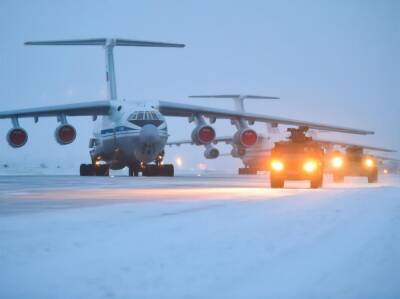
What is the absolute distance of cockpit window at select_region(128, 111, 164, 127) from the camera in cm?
2586

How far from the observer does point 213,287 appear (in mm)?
3740

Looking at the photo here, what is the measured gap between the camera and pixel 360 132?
28797 mm

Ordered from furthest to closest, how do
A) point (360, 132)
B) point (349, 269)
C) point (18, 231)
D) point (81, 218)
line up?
point (360, 132) → point (81, 218) → point (18, 231) → point (349, 269)

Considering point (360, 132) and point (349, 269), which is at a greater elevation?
point (360, 132)

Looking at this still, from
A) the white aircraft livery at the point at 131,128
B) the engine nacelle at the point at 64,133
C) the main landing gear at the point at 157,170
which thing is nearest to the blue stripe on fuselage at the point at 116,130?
the white aircraft livery at the point at 131,128

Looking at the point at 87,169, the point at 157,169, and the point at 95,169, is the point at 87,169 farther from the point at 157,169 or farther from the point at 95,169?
the point at 157,169

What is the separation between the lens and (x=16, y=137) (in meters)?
26.4

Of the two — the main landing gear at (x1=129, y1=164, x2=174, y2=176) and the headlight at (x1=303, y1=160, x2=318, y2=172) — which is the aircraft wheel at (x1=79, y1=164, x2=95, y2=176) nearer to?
the main landing gear at (x1=129, y1=164, x2=174, y2=176)

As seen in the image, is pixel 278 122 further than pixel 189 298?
Yes

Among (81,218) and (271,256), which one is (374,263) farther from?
(81,218)

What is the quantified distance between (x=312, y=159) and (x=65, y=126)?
45.3 ft

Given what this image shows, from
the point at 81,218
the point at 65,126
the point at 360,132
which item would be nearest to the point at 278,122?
the point at 360,132

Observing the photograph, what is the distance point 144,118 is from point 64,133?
3962mm

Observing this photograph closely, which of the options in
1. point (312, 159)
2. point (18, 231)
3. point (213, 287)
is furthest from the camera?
point (312, 159)
